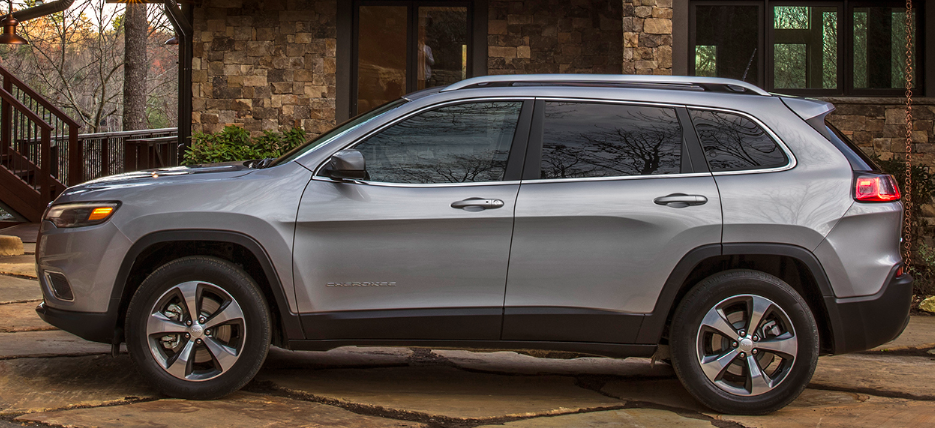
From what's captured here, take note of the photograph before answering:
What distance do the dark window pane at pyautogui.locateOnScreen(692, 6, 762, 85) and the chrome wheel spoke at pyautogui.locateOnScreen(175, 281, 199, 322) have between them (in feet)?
27.3

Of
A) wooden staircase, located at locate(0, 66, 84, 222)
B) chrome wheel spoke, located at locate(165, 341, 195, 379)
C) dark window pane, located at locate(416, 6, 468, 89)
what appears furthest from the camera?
wooden staircase, located at locate(0, 66, 84, 222)

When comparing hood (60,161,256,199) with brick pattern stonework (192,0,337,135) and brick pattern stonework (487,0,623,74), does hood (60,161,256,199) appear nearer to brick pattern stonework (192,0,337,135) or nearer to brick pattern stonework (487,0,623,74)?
brick pattern stonework (192,0,337,135)

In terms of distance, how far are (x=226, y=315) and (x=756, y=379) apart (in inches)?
108

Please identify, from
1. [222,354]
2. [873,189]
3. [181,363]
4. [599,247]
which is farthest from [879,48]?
[181,363]

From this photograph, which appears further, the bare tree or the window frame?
the bare tree

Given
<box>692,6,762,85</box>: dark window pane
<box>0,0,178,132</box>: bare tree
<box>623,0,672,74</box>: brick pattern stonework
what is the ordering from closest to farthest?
<box>623,0,672,74</box>: brick pattern stonework, <box>692,6,762,85</box>: dark window pane, <box>0,0,178,132</box>: bare tree

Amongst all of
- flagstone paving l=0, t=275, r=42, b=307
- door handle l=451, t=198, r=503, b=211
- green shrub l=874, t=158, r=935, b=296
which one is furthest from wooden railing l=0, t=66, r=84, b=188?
green shrub l=874, t=158, r=935, b=296

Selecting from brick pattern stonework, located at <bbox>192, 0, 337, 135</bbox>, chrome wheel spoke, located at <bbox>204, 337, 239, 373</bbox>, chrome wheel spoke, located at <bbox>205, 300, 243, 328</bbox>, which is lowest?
chrome wheel spoke, located at <bbox>204, 337, 239, 373</bbox>

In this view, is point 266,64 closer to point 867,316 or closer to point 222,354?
point 222,354

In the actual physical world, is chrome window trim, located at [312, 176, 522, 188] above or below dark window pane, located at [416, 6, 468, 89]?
below

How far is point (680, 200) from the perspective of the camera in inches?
178

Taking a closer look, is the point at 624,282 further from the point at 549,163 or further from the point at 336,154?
the point at 336,154

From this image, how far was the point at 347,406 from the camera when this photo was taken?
4.66m

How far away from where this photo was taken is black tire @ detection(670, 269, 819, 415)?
452 centimetres
